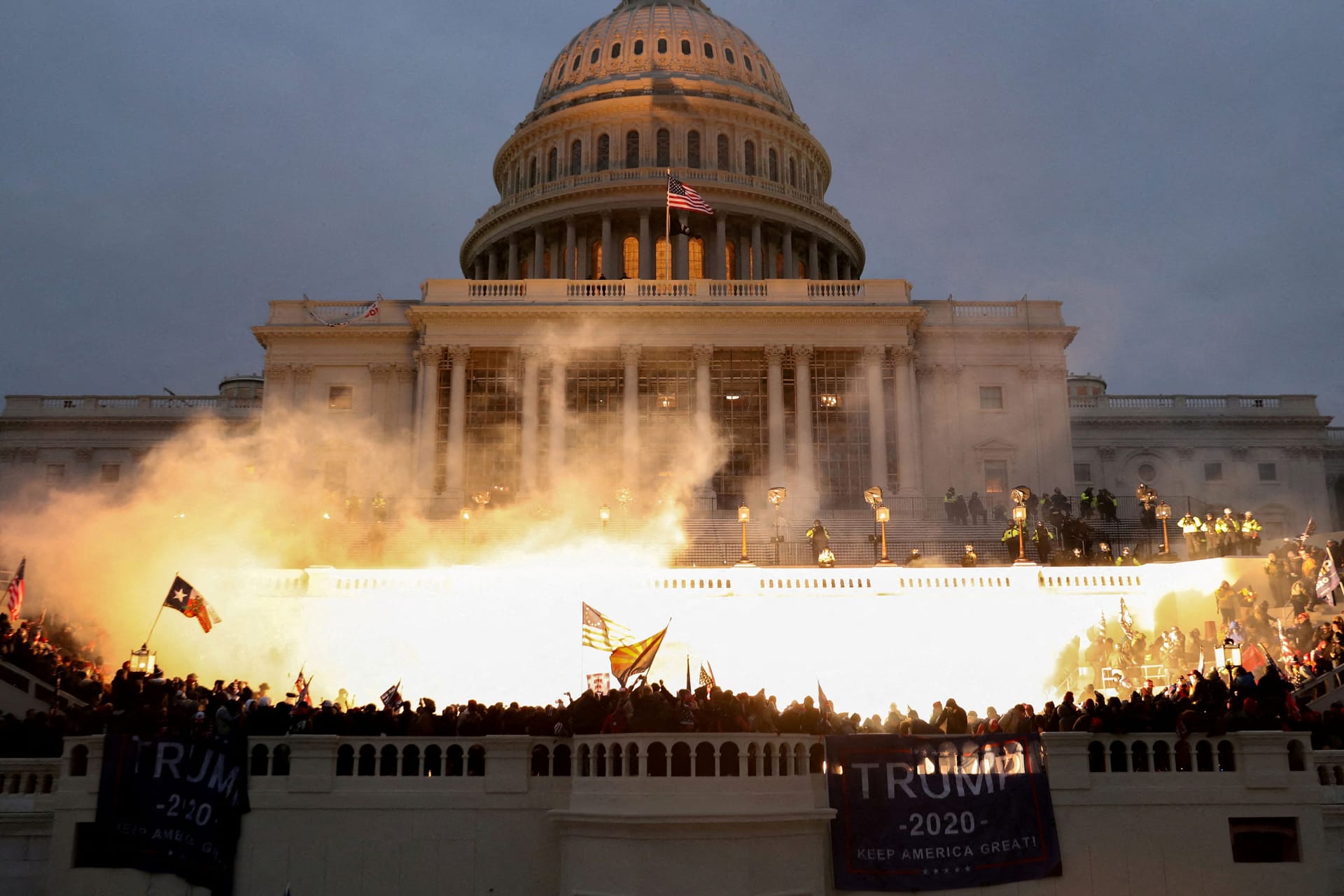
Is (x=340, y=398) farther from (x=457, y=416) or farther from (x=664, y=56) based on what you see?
(x=664, y=56)

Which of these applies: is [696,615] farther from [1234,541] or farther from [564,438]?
[564,438]

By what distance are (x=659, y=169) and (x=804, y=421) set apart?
24.7m

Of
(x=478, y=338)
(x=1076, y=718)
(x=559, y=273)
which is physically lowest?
(x=1076, y=718)

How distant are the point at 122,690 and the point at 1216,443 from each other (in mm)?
58560

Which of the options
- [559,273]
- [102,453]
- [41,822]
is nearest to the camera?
[41,822]

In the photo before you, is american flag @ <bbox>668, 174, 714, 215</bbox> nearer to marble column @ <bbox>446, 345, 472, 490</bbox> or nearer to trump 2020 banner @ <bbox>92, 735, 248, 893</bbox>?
marble column @ <bbox>446, 345, 472, 490</bbox>

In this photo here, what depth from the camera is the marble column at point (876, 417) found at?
5156 cm

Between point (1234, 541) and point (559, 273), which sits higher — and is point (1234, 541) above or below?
below

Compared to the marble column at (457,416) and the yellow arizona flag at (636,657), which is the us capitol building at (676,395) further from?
the yellow arizona flag at (636,657)

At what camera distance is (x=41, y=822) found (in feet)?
62.0

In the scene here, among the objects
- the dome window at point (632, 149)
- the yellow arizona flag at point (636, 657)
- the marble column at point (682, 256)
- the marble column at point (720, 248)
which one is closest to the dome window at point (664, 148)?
the dome window at point (632, 149)

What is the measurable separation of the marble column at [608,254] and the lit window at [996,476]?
940 inches

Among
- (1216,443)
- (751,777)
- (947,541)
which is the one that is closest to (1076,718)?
(751,777)

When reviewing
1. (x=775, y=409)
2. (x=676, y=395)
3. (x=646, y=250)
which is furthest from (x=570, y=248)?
(x=775, y=409)
